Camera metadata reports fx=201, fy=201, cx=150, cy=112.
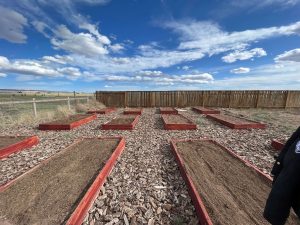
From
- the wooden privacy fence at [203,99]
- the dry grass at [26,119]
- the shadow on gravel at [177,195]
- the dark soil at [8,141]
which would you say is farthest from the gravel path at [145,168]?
the wooden privacy fence at [203,99]

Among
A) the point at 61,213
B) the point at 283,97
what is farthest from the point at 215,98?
the point at 61,213

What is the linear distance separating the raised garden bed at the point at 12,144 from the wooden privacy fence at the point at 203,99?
12.4 metres

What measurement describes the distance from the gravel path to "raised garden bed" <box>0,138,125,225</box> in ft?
0.74

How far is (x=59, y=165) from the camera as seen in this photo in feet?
13.9

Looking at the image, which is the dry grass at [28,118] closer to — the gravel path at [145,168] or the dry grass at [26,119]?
the dry grass at [26,119]

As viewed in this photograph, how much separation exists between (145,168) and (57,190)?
5.92 feet

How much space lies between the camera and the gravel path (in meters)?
2.82

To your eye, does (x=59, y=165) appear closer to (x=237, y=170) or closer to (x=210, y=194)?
(x=210, y=194)

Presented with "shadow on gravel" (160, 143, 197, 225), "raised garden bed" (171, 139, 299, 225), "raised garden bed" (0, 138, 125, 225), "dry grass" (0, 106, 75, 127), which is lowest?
"dry grass" (0, 106, 75, 127)

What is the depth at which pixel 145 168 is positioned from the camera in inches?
172

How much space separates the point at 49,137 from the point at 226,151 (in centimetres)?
586

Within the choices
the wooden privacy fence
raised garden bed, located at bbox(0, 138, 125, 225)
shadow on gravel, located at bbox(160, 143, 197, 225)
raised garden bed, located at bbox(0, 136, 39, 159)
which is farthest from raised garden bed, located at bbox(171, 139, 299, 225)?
the wooden privacy fence

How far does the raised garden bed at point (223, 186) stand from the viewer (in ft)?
8.55

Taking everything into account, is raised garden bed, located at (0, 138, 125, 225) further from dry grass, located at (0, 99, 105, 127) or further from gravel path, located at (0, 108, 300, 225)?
dry grass, located at (0, 99, 105, 127)
